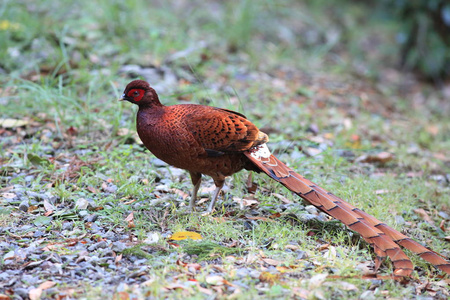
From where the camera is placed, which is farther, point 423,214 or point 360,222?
point 423,214

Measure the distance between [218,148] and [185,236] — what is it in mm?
718

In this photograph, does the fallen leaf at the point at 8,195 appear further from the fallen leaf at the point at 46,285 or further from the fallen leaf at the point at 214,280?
the fallen leaf at the point at 214,280

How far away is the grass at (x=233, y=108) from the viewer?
3551 millimetres

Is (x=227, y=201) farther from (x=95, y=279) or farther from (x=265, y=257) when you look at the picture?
(x=95, y=279)

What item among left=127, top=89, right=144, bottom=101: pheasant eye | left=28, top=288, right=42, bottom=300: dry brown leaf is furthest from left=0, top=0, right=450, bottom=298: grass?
left=127, top=89, right=144, bottom=101: pheasant eye

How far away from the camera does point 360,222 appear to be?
3.56 meters

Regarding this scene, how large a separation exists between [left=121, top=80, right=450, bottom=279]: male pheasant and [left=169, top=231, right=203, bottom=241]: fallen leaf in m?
0.46

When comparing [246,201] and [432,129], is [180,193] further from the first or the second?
[432,129]

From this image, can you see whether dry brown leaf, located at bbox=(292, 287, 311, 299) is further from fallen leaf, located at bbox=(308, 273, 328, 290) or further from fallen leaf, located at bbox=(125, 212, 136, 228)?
fallen leaf, located at bbox=(125, 212, 136, 228)

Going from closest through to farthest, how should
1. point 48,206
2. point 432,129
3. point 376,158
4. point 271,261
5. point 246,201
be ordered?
point 271,261, point 48,206, point 246,201, point 376,158, point 432,129

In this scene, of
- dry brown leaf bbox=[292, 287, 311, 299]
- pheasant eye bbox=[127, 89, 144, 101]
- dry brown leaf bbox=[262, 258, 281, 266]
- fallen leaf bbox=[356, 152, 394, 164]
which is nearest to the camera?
dry brown leaf bbox=[292, 287, 311, 299]

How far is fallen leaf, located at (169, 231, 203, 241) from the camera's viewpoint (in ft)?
11.6

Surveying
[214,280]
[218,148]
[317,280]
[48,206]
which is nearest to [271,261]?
[317,280]

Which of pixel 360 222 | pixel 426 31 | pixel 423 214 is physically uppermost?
pixel 426 31
